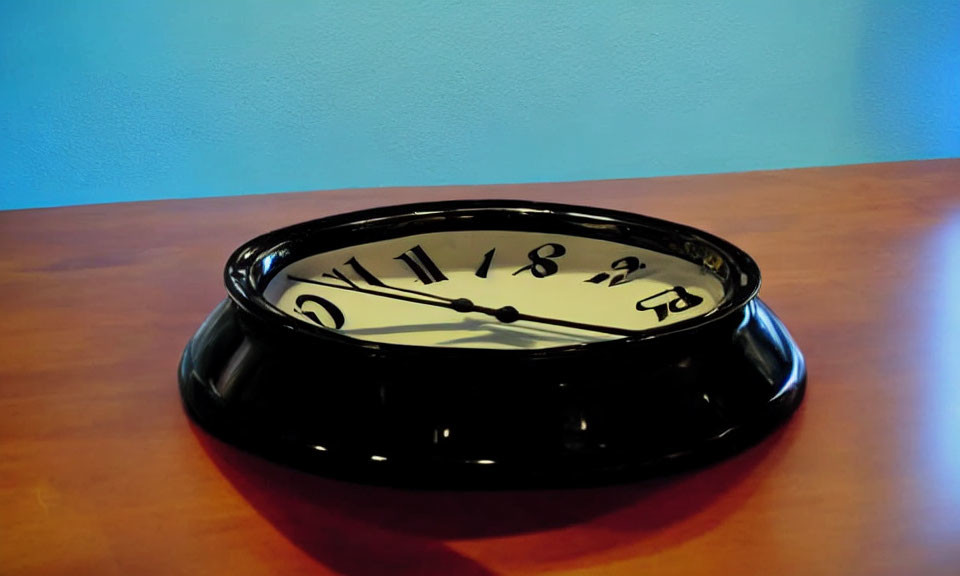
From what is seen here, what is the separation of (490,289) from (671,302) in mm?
104

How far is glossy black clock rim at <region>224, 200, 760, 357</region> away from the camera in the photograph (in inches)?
16.3

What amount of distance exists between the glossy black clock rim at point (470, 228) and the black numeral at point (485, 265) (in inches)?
0.6

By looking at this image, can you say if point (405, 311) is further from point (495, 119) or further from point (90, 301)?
point (495, 119)

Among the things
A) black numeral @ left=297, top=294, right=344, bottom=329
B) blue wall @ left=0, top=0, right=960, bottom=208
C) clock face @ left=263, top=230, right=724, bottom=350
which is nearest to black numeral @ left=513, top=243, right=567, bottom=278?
clock face @ left=263, top=230, right=724, bottom=350

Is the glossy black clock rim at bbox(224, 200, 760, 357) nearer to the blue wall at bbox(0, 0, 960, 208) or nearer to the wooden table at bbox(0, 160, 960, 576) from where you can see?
the wooden table at bbox(0, 160, 960, 576)

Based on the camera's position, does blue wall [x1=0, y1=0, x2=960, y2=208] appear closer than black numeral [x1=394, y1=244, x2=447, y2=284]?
No

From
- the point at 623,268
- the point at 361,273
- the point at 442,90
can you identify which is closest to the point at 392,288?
the point at 361,273

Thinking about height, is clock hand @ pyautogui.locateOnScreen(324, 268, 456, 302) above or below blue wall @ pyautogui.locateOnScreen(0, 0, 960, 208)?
above

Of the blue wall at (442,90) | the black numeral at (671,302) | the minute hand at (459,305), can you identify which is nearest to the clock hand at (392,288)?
the minute hand at (459,305)

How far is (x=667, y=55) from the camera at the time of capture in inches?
74.1

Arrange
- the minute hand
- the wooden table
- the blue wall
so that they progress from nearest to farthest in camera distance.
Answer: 1. the wooden table
2. the minute hand
3. the blue wall

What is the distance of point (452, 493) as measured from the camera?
1.20 feet

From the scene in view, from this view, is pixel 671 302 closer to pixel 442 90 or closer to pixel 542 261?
pixel 542 261

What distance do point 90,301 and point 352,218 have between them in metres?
0.20
